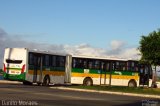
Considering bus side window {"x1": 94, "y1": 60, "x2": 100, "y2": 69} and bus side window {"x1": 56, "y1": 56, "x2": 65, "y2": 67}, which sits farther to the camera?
bus side window {"x1": 94, "y1": 60, "x2": 100, "y2": 69}

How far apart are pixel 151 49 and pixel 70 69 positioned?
25.0ft

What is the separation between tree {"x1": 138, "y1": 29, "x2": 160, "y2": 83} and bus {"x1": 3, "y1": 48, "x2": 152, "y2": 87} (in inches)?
130

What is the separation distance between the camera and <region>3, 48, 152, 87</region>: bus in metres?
39.5

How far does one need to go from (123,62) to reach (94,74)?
3.25 m

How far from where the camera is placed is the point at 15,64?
3972 centimetres

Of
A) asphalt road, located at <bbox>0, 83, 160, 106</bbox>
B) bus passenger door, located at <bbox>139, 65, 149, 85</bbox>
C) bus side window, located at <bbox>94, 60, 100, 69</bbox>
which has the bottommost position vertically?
asphalt road, located at <bbox>0, 83, 160, 106</bbox>

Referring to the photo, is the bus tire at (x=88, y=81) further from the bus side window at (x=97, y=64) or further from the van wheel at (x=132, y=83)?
the van wheel at (x=132, y=83)

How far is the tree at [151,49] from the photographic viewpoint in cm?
4159

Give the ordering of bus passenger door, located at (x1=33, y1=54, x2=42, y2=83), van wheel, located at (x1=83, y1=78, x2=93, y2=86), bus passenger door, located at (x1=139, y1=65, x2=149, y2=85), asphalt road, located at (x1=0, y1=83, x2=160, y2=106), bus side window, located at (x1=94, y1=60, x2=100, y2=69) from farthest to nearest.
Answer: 1. bus passenger door, located at (x1=139, y1=65, x2=149, y2=85)
2. bus side window, located at (x1=94, y1=60, x2=100, y2=69)
3. van wheel, located at (x1=83, y1=78, x2=93, y2=86)
4. bus passenger door, located at (x1=33, y1=54, x2=42, y2=83)
5. asphalt road, located at (x1=0, y1=83, x2=160, y2=106)

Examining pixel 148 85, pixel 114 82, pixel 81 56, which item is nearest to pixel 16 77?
pixel 81 56

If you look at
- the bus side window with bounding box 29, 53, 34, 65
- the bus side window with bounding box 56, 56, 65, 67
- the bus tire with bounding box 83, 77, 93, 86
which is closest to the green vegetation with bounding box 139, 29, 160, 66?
the bus tire with bounding box 83, 77, 93, 86

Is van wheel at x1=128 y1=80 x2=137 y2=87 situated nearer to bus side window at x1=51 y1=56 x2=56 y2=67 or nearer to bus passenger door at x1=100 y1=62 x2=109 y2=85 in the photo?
bus passenger door at x1=100 y1=62 x2=109 y2=85

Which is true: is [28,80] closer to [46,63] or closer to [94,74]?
[46,63]

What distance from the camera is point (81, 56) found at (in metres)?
44.2
